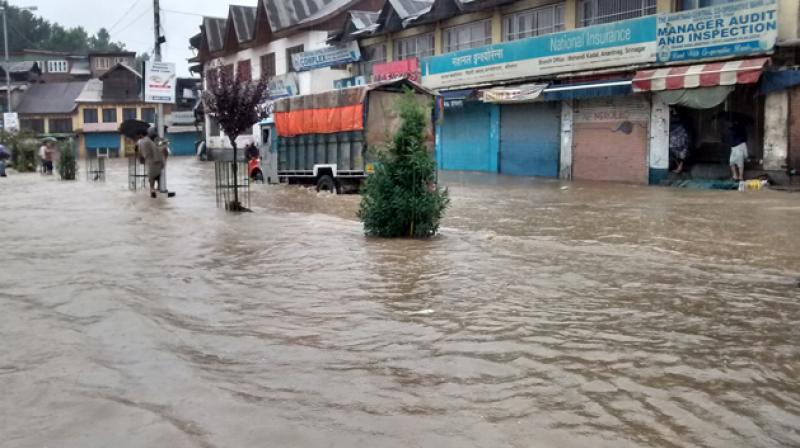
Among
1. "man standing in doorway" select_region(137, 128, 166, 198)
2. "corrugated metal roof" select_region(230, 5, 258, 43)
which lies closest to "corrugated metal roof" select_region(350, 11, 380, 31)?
"corrugated metal roof" select_region(230, 5, 258, 43)

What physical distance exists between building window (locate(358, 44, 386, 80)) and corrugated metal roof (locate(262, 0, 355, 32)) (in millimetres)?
6149

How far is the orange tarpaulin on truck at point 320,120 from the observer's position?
1916cm

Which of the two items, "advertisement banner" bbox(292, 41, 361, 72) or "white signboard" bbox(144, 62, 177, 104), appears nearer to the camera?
"white signboard" bbox(144, 62, 177, 104)

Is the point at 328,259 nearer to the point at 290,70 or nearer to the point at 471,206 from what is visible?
the point at 471,206

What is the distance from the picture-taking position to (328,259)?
30.0 feet

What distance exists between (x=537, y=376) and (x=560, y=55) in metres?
19.7

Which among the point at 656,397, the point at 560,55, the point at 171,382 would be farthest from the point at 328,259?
the point at 560,55

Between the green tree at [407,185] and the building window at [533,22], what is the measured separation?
1555cm

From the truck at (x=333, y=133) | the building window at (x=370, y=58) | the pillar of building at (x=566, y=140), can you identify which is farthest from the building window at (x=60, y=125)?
the pillar of building at (x=566, y=140)

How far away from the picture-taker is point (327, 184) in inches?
810

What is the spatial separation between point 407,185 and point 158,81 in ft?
36.2

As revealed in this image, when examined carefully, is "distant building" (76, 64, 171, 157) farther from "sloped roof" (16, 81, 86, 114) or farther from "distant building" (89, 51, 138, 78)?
"distant building" (89, 51, 138, 78)

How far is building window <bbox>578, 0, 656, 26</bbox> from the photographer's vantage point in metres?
21.5

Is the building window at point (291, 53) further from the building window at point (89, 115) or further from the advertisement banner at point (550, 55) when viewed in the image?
the building window at point (89, 115)
